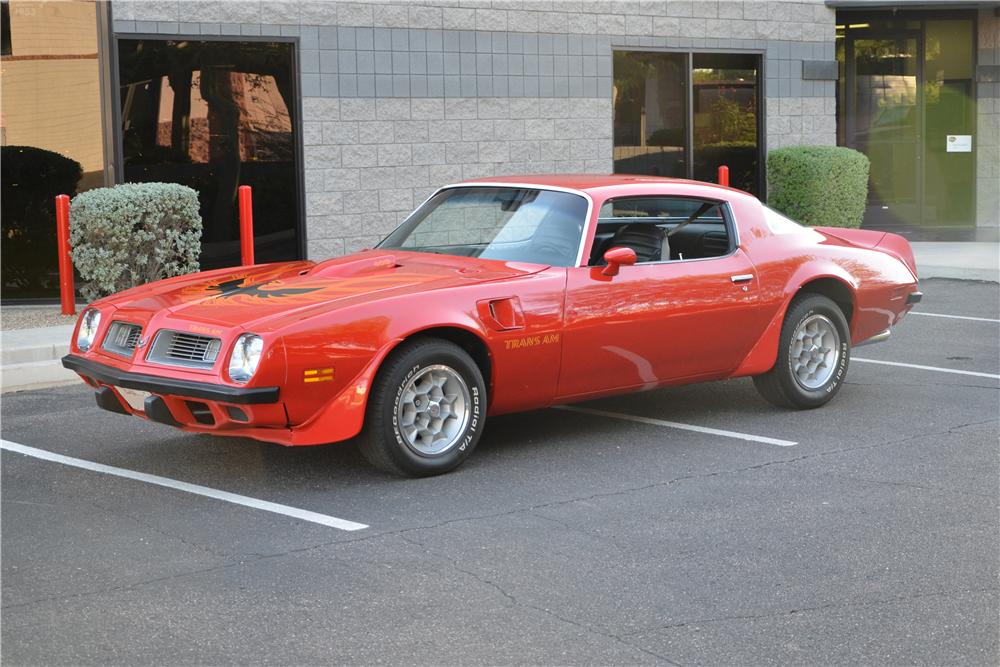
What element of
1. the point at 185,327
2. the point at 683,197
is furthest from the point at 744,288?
the point at 185,327

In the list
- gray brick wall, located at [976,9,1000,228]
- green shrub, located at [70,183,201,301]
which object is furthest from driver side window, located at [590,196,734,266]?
gray brick wall, located at [976,9,1000,228]

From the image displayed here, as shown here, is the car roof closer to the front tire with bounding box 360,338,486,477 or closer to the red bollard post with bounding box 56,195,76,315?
the front tire with bounding box 360,338,486,477

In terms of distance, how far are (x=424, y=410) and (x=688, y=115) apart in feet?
40.0

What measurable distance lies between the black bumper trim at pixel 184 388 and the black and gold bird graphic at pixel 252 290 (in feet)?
2.07

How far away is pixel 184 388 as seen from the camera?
5.93 m

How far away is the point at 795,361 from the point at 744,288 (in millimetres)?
Result: 673

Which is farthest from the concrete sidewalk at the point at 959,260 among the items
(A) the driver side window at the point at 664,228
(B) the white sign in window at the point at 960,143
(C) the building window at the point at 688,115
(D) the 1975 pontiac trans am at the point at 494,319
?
(A) the driver side window at the point at 664,228

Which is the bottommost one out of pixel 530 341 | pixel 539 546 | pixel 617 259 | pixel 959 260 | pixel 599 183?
pixel 539 546

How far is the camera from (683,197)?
25.4 feet

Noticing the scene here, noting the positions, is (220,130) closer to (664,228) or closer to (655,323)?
(664,228)

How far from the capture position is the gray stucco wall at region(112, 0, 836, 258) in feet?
47.3

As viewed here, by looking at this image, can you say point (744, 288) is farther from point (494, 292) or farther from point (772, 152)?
point (772, 152)

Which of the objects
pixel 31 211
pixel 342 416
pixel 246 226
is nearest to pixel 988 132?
pixel 246 226

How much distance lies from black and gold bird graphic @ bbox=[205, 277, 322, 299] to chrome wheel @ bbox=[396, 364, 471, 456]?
2.44 feet
